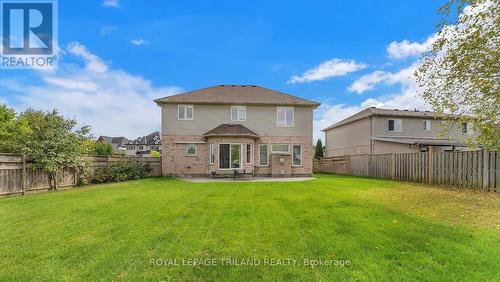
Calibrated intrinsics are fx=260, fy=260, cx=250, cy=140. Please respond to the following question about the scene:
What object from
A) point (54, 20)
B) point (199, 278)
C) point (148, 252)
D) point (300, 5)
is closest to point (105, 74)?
point (54, 20)

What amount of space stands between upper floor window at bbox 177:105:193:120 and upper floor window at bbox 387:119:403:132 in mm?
19769

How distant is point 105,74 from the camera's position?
56.3 feet

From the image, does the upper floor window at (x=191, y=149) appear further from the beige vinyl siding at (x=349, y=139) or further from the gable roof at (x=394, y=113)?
the gable roof at (x=394, y=113)

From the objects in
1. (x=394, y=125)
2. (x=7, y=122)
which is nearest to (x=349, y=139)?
(x=394, y=125)

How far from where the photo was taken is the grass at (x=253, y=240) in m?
3.51

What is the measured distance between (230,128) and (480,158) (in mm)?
13848

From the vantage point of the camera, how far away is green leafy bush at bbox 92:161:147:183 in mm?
16266

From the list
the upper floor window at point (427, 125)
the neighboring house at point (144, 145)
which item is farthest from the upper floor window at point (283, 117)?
the neighboring house at point (144, 145)

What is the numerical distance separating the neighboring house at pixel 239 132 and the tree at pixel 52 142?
6388 mm

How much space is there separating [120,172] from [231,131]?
792 cm

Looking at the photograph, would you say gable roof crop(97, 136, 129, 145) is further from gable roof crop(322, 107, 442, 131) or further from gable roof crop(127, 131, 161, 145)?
gable roof crop(322, 107, 442, 131)

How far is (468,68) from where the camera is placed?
782cm

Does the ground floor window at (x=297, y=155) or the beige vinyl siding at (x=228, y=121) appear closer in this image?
the beige vinyl siding at (x=228, y=121)

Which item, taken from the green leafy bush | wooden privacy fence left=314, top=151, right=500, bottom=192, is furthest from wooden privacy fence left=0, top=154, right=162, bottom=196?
wooden privacy fence left=314, top=151, right=500, bottom=192
